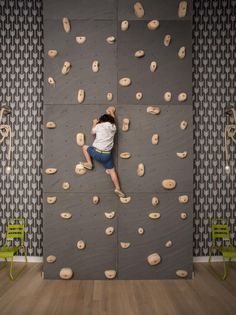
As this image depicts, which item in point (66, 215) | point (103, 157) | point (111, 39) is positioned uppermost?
point (111, 39)

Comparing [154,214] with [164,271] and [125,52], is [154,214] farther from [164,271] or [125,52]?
[125,52]

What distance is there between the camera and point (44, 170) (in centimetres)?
390

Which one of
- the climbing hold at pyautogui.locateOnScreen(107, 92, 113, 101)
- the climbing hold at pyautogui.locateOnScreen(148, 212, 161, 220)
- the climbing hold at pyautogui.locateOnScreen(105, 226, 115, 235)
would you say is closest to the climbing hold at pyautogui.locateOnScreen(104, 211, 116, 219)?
the climbing hold at pyautogui.locateOnScreen(105, 226, 115, 235)

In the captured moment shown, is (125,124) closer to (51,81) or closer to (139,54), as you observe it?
(139,54)

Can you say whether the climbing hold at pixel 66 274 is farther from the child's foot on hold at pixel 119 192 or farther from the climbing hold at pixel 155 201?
the climbing hold at pixel 155 201

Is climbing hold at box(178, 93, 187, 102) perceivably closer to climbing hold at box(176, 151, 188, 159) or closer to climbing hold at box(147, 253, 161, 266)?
climbing hold at box(176, 151, 188, 159)

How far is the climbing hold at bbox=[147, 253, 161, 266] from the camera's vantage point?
12.6ft

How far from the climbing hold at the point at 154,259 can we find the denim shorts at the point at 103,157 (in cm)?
124

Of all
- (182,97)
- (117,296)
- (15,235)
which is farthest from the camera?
(15,235)

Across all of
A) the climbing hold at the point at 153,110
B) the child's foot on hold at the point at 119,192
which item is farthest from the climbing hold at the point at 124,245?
the climbing hold at the point at 153,110

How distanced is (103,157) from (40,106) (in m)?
1.44

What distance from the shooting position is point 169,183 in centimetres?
390

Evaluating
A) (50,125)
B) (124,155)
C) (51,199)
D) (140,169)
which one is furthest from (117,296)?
(50,125)

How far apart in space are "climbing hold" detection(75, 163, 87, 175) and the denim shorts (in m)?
0.20
